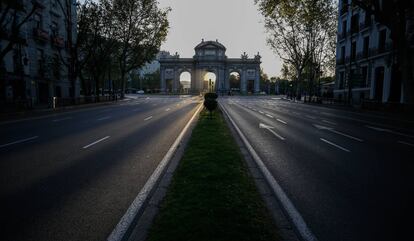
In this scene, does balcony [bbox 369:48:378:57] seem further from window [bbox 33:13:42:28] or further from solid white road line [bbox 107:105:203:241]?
window [bbox 33:13:42:28]

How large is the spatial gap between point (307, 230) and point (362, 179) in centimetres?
298

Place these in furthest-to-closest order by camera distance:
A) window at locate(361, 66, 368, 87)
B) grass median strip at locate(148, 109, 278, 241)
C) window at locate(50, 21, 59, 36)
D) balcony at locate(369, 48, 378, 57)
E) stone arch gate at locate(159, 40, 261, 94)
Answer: stone arch gate at locate(159, 40, 261, 94) → window at locate(361, 66, 368, 87) → window at locate(50, 21, 59, 36) → balcony at locate(369, 48, 378, 57) → grass median strip at locate(148, 109, 278, 241)

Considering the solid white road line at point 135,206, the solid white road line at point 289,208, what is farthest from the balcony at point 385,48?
the solid white road line at point 135,206

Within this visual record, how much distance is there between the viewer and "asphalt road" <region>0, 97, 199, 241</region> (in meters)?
3.82

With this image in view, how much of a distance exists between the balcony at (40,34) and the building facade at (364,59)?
106 feet

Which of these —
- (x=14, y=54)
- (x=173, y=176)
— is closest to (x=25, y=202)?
(x=173, y=176)

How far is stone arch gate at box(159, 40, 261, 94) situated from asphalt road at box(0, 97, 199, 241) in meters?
97.7

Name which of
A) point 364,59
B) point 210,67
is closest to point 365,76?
point 364,59

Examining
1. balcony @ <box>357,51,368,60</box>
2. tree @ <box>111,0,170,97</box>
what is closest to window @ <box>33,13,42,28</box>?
tree @ <box>111,0,170,97</box>

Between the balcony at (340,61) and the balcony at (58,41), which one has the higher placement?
the balcony at (58,41)

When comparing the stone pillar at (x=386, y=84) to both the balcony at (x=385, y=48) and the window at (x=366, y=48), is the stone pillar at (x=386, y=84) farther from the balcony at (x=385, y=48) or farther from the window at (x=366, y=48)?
the window at (x=366, y=48)

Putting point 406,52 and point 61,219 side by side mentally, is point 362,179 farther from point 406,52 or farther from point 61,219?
point 406,52

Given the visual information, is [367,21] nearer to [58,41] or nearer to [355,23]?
[355,23]

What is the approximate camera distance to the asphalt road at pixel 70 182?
382 cm
